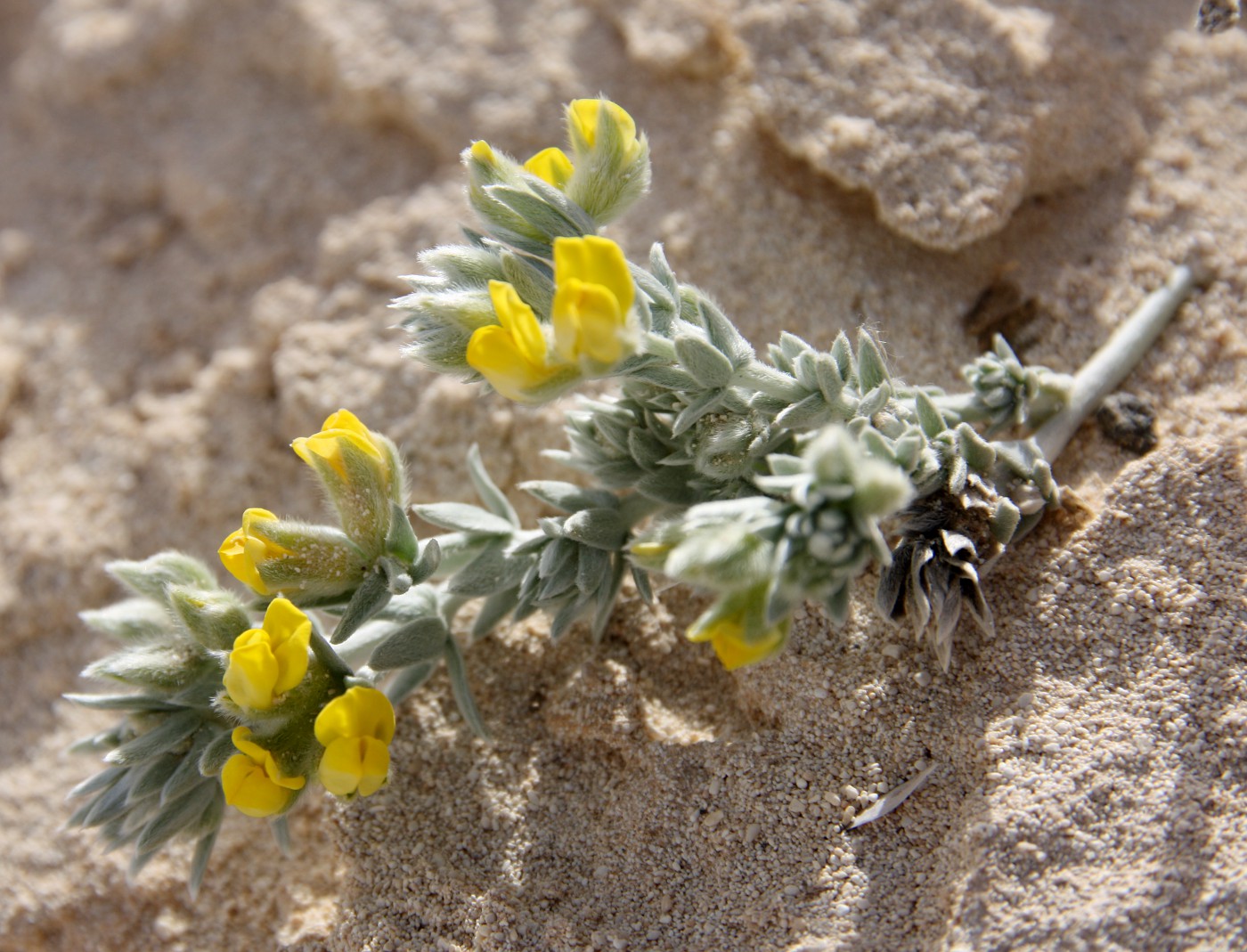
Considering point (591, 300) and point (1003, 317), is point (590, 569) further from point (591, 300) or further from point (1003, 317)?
point (1003, 317)

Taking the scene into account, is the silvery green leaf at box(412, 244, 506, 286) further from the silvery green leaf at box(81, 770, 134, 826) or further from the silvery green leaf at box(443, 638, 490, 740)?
the silvery green leaf at box(81, 770, 134, 826)

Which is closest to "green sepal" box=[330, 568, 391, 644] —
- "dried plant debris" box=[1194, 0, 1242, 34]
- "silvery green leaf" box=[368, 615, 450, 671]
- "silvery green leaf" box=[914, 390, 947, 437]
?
"silvery green leaf" box=[368, 615, 450, 671]

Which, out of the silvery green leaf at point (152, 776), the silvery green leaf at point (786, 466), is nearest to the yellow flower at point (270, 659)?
the silvery green leaf at point (152, 776)

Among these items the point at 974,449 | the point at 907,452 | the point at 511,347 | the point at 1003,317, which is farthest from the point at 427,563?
the point at 1003,317

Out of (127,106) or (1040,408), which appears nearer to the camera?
(1040,408)

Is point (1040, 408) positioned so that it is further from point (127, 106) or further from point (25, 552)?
point (127, 106)

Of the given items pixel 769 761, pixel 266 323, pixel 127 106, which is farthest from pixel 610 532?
pixel 127 106

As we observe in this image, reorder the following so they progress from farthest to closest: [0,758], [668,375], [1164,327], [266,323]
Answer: [266,323]
[0,758]
[1164,327]
[668,375]
